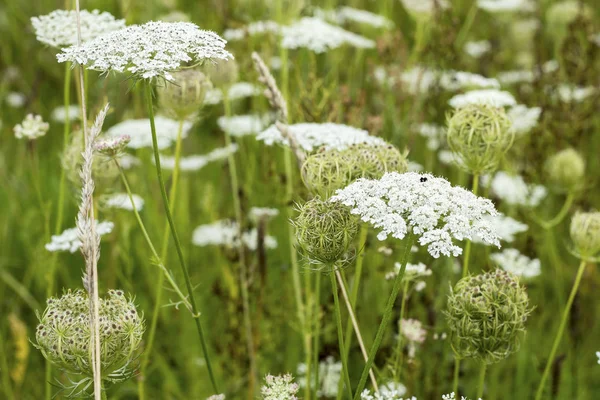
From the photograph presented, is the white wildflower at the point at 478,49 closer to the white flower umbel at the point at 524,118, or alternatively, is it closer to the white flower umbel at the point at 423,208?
the white flower umbel at the point at 524,118

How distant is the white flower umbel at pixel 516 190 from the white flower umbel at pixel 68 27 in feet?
8.93

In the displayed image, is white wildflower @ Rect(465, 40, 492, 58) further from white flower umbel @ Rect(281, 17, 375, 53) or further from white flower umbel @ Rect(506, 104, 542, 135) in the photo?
white flower umbel @ Rect(281, 17, 375, 53)

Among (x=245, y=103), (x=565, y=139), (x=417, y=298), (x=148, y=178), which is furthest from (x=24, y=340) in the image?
(x=565, y=139)

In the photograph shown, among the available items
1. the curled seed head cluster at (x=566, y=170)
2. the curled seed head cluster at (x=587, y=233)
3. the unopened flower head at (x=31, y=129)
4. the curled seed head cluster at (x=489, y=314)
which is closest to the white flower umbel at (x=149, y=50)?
the unopened flower head at (x=31, y=129)

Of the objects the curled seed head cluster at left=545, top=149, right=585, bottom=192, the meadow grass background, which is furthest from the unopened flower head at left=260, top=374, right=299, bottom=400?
the curled seed head cluster at left=545, top=149, right=585, bottom=192

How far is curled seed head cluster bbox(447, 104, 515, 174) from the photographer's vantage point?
277cm

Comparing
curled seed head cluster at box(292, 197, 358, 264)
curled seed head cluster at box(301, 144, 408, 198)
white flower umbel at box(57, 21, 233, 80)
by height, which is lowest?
curled seed head cluster at box(292, 197, 358, 264)

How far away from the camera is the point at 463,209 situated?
2.02 meters

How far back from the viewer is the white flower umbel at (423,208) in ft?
6.35

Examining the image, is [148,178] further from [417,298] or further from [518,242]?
[518,242]

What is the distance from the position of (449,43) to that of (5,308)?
3.73 metres

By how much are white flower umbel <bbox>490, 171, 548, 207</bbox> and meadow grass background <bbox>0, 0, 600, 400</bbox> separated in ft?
0.35

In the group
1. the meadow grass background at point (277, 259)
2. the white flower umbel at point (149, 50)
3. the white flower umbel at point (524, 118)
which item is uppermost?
the white flower umbel at point (149, 50)

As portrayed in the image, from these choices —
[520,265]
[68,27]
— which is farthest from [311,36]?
[520,265]
